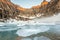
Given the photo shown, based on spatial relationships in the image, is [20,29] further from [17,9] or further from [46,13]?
[46,13]

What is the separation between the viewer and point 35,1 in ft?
21.2

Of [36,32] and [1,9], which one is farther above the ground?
[1,9]

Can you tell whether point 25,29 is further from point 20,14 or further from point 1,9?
point 1,9

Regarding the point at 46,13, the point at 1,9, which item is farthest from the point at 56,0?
the point at 1,9

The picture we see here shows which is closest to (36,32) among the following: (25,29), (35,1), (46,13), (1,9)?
(25,29)

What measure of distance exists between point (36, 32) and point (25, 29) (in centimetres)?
46

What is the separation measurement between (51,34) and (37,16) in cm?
91

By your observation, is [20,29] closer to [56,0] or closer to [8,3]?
[8,3]

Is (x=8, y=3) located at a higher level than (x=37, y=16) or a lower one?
higher

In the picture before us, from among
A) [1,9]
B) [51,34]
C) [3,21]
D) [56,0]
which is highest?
[56,0]

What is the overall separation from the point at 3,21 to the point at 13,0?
95 cm

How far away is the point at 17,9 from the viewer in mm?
6504

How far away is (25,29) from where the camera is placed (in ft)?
20.8

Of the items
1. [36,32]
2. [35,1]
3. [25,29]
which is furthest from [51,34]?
[35,1]
